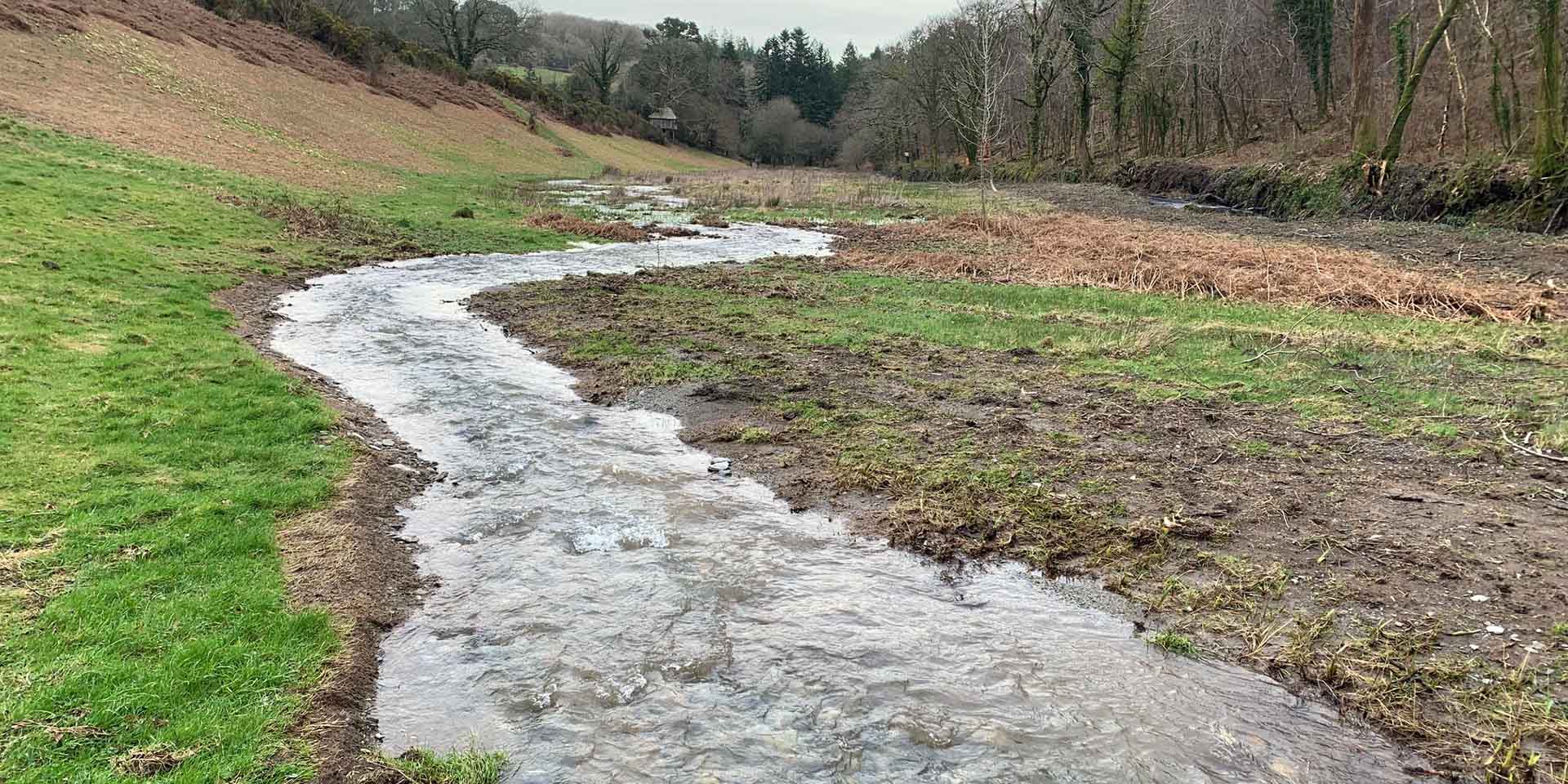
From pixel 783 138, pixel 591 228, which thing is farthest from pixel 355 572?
pixel 783 138

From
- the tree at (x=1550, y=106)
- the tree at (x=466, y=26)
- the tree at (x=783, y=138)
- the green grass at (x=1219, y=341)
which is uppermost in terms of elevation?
the tree at (x=466, y=26)

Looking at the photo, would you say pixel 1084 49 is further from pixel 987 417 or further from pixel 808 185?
pixel 987 417

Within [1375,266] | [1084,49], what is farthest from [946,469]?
[1084,49]

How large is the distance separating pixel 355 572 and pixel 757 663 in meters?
3.23

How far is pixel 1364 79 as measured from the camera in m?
29.8

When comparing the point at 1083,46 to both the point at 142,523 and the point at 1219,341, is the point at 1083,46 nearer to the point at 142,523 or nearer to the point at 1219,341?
the point at 1219,341

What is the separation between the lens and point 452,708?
4.69 m

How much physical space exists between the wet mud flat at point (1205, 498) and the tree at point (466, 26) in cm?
7933

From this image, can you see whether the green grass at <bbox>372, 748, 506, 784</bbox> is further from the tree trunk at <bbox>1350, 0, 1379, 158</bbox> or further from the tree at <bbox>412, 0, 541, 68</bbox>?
the tree at <bbox>412, 0, 541, 68</bbox>

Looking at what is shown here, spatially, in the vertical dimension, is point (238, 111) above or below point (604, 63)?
below

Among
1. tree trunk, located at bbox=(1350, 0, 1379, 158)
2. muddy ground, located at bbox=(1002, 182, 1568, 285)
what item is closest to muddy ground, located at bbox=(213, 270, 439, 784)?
muddy ground, located at bbox=(1002, 182, 1568, 285)

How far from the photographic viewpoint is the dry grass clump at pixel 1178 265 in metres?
14.0

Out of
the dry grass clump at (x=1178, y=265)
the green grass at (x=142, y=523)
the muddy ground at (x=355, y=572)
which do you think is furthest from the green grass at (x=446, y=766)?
the dry grass clump at (x=1178, y=265)

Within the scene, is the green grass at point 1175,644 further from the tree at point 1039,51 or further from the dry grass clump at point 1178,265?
the tree at point 1039,51
